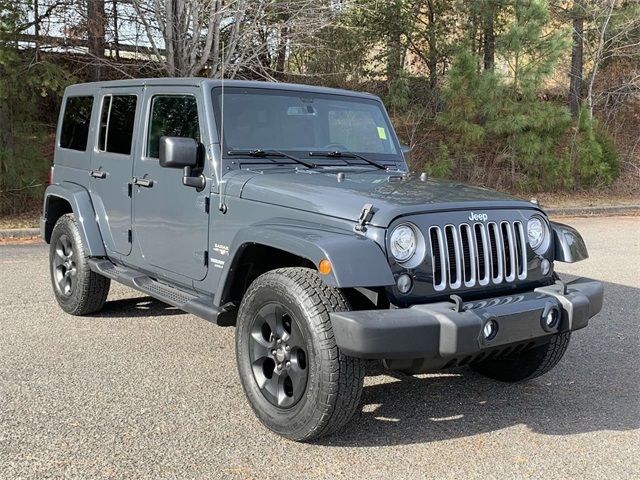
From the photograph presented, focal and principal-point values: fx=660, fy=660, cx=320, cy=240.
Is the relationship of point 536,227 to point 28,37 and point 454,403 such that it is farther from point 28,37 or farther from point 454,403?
point 28,37

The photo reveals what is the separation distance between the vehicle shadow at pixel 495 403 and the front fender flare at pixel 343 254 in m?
0.93

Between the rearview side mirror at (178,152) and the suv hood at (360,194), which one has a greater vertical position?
the rearview side mirror at (178,152)

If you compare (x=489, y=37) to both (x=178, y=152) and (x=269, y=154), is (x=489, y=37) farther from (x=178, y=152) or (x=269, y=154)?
(x=178, y=152)

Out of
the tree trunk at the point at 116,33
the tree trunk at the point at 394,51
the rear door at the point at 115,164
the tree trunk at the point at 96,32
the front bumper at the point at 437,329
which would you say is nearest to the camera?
the front bumper at the point at 437,329

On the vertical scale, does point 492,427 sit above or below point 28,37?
below

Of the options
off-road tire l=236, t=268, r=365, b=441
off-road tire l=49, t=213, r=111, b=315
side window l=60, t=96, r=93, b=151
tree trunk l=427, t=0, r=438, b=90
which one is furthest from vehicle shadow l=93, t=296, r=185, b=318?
tree trunk l=427, t=0, r=438, b=90

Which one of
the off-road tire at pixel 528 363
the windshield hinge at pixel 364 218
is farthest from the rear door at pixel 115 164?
the off-road tire at pixel 528 363

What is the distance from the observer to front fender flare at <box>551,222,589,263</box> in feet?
12.8

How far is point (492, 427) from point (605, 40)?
17395 mm

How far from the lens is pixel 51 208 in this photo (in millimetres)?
Result: 6164

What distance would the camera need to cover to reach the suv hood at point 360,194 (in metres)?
3.40

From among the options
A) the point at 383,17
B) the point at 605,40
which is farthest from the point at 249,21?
the point at 605,40

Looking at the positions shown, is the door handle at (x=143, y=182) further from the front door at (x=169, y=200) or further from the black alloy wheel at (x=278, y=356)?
the black alloy wheel at (x=278, y=356)

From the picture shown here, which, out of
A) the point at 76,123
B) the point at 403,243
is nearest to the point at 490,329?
the point at 403,243
